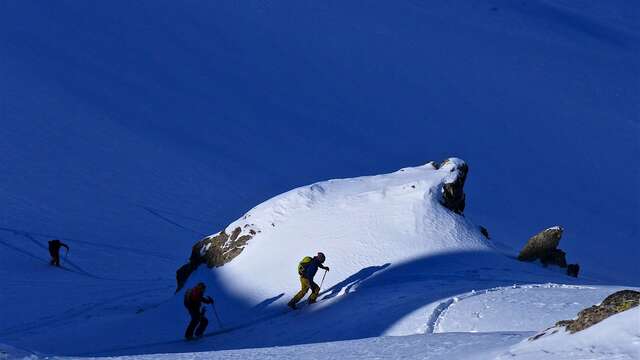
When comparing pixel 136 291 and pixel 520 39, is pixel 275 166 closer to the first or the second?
pixel 136 291

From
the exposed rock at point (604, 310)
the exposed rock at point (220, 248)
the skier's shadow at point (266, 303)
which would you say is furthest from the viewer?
the exposed rock at point (220, 248)

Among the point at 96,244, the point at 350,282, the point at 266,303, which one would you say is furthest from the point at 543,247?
the point at 96,244

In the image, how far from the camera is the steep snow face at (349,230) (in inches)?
648

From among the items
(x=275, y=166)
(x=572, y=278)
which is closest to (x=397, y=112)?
(x=275, y=166)

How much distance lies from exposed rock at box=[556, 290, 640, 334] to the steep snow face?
7068mm

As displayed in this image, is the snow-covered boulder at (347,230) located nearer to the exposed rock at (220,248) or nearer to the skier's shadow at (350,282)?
the exposed rock at (220,248)

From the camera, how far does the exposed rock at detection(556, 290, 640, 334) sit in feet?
29.0

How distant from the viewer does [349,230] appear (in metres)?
16.9

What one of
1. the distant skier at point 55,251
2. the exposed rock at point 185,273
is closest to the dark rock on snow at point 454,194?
the exposed rock at point 185,273

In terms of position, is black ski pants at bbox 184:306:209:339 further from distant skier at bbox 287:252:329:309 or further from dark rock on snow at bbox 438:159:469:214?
dark rock on snow at bbox 438:159:469:214

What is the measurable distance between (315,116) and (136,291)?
1981cm

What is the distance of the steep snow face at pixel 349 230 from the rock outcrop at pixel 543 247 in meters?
0.74

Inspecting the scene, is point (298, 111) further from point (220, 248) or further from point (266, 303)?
point (266, 303)

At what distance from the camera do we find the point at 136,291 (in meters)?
20.8
